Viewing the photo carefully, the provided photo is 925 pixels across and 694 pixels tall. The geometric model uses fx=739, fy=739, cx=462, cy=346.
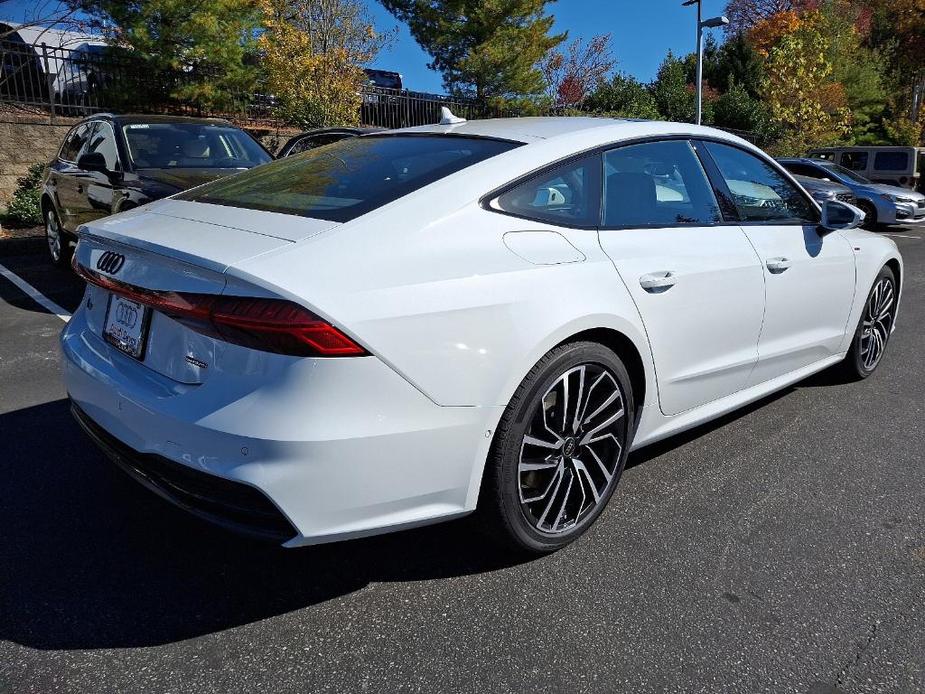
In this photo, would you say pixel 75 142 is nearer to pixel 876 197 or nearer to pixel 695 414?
pixel 695 414

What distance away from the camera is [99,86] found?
43.8 feet

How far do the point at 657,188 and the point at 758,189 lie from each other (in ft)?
2.95

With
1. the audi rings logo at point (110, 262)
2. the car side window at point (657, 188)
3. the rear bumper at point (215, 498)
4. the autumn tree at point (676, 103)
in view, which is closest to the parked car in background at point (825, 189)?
the car side window at point (657, 188)

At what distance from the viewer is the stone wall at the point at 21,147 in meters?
11.2

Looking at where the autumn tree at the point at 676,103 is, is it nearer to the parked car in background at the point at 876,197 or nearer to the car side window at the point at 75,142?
the parked car in background at the point at 876,197

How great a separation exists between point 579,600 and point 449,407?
800 mm

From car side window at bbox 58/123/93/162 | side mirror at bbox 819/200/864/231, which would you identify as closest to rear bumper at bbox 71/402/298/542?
side mirror at bbox 819/200/864/231

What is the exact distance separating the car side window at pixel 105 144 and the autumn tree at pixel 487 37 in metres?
15.5

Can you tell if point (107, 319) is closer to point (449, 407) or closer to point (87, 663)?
point (87, 663)

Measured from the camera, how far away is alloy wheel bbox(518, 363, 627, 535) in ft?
8.16

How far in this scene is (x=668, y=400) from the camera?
9.80 ft

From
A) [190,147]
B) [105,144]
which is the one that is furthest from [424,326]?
[105,144]

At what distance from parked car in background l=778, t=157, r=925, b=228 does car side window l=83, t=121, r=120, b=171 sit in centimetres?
1260

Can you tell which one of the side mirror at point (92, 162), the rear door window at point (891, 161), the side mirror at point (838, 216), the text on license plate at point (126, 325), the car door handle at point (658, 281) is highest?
the rear door window at point (891, 161)
